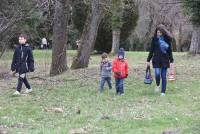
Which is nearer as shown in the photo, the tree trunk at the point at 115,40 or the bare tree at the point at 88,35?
the bare tree at the point at 88,35

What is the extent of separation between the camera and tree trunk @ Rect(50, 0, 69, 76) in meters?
21.6

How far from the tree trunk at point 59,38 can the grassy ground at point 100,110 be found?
401 cm

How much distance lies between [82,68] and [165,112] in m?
12.7

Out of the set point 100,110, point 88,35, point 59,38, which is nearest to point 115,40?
point 88,35

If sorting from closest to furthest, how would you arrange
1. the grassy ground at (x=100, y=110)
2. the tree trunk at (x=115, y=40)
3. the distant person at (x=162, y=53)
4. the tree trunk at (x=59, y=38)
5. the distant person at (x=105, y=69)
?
the grassy ground at (x=100, y=110) → the distant person at (x=162, y=53) → the distant person at (x=105, y=69) → the tree trunk at (x=59, y=38) → the tree trunk at (x=115, y=40)

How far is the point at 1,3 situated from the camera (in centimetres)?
2373

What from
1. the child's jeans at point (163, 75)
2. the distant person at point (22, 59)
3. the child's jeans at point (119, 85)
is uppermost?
the distant person at point (22, 59)

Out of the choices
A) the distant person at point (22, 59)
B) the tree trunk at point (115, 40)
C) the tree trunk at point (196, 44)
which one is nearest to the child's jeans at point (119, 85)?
the distant person at point (22, 59)

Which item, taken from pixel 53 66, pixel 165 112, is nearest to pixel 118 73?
pixel 165 112

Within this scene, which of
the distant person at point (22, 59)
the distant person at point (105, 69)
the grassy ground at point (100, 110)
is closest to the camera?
the grassy ground at point (100, 110)

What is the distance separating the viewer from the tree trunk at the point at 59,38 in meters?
21.6

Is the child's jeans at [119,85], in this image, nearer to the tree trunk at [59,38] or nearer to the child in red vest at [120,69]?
the child in red vest at [120,69]

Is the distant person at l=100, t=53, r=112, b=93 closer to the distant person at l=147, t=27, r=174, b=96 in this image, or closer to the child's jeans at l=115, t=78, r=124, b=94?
the child's jeans at l=115, t=78, r=124, b=94

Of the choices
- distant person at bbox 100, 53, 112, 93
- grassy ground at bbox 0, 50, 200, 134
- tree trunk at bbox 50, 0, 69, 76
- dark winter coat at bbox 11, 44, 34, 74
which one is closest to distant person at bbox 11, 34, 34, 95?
dark winter coat at bbox 11, 44, 34, 74
